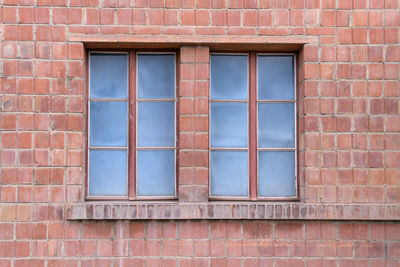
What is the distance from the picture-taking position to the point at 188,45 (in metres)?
5.79

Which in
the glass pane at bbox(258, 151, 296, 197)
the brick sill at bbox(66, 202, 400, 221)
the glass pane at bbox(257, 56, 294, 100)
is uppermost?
the glass pane at bbox(257, 56, 294, 100)

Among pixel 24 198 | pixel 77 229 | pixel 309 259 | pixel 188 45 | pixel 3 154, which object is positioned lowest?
pixel 309 259

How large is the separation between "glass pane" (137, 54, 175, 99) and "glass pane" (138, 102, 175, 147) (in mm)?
116

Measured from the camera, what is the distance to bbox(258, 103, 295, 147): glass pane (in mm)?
5922

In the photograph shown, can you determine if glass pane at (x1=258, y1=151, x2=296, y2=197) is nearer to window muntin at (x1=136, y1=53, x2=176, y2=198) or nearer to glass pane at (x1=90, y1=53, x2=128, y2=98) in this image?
window muntin at (x1=136, y1=53, x2=176, y2=198)

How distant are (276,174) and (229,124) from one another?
0.79 metres

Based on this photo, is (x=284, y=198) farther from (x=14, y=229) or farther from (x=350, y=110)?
(x=14, y=229)

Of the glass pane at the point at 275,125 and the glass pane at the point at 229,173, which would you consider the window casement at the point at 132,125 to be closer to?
the glass pane at the point at 229,173

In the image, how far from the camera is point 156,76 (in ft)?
19.5

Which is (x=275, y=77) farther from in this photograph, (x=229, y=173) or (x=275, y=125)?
(x=229, y=173)

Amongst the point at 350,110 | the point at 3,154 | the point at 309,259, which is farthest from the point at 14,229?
the point at 350,110

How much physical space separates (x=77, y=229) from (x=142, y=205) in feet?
2.48

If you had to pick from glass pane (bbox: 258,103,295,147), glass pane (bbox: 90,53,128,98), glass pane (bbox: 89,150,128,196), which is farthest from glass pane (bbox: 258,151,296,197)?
glass pane (bbox: 90,53,128,98)

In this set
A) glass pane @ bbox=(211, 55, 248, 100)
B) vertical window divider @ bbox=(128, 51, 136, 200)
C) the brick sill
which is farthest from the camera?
glass pane @ bbox=(211, 55, 248, 100)
